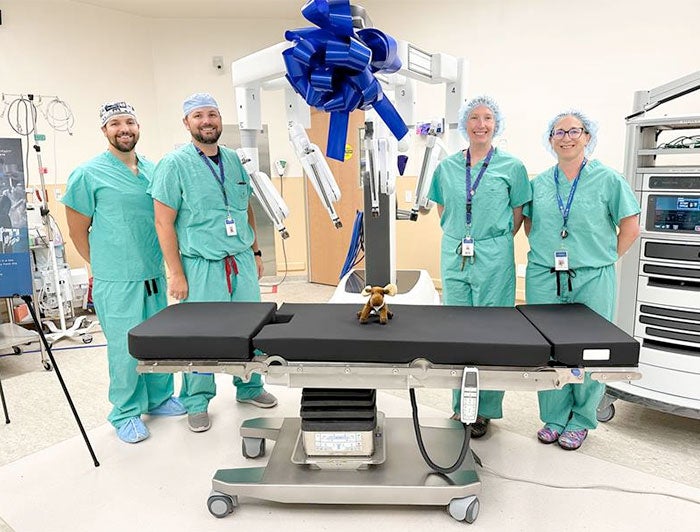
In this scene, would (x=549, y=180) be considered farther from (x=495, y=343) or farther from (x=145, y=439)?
(x=145, y=439)

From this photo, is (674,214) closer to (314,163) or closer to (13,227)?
(314,163)

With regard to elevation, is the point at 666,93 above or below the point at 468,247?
above

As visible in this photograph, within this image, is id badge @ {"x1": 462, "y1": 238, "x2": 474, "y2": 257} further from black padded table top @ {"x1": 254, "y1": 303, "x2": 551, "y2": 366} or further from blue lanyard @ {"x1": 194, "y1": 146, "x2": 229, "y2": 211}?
blue lanyard @ {"x1": 194, "y1": 146, "x2": 229, "y2": 211}

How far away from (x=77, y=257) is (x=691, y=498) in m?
4.70

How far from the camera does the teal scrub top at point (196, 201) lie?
86.7 inches

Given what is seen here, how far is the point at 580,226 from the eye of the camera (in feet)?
6.57

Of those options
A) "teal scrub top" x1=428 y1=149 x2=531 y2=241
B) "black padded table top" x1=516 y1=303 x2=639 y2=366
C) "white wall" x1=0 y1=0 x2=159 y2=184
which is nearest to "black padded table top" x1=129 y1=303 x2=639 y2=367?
"black padded table top" x1=516 y1=303 x2=639 y2=366

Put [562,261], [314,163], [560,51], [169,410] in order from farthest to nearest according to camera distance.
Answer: [560,51]
[169,410]
[562,261]
[314,163]

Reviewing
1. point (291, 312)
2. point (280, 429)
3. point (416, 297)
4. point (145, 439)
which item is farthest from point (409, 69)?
point (145, 439)

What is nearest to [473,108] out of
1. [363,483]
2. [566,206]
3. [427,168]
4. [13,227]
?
[427,168]

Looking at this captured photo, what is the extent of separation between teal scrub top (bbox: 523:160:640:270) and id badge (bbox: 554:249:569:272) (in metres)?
0.01

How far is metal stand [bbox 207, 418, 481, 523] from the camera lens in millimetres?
1691

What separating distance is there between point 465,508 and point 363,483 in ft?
1.14

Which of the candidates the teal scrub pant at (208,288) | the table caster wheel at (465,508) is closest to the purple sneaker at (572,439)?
the table caster wheel at (465,508)
